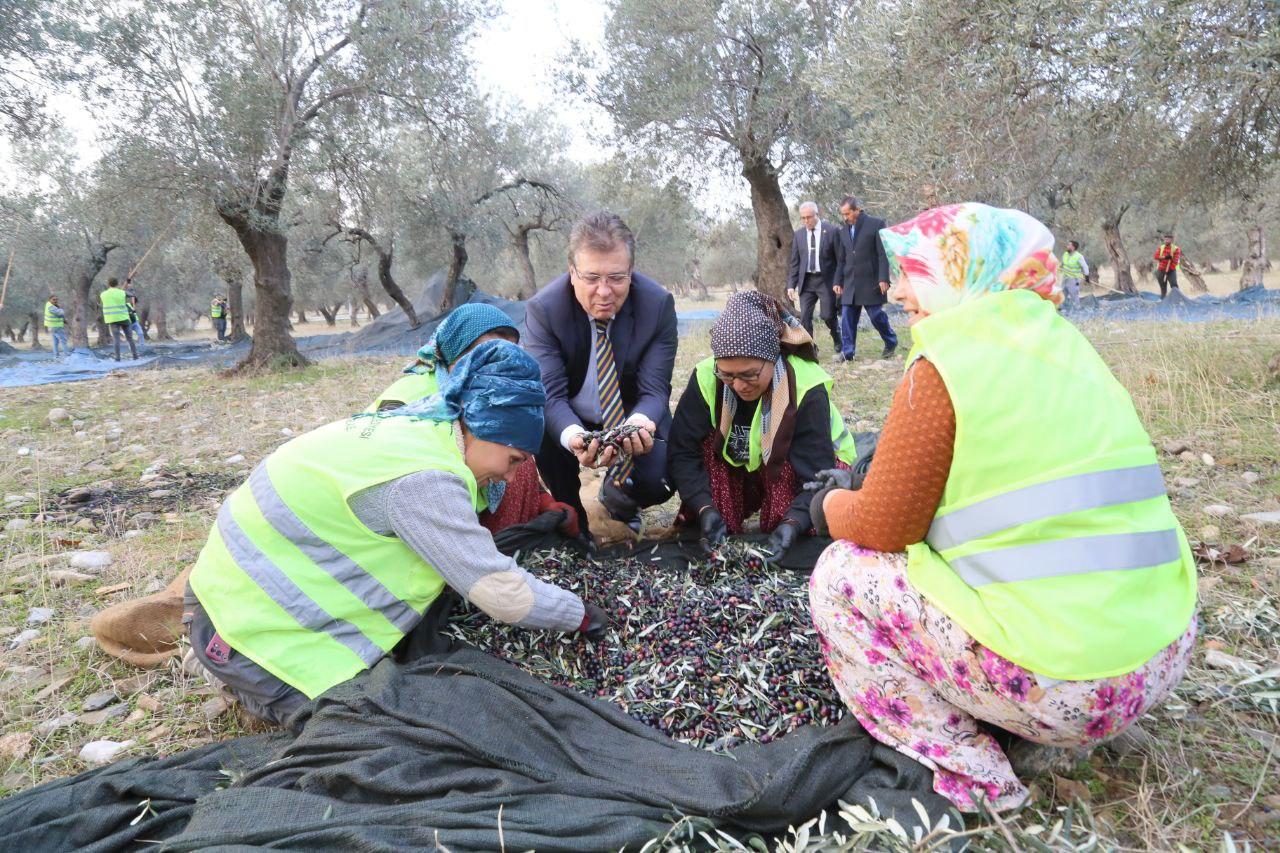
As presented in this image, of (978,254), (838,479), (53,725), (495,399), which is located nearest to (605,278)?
(495,399)

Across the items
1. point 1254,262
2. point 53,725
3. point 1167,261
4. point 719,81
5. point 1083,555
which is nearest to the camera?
point 1083,555

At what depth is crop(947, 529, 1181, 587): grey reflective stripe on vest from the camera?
5.21 ft

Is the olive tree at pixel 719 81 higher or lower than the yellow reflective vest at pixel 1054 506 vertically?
higher

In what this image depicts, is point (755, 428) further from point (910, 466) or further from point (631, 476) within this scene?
point (910, 466)

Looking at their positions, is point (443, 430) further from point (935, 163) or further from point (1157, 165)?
point (1157, 165)

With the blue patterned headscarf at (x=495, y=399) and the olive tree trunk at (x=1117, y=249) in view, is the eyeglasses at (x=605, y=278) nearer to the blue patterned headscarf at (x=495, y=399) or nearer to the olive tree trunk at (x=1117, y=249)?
the blue patterned headscarf at (x=495, y=399)

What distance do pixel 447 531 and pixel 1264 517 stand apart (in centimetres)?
339

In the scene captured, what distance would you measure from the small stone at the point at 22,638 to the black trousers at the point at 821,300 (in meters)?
7.86

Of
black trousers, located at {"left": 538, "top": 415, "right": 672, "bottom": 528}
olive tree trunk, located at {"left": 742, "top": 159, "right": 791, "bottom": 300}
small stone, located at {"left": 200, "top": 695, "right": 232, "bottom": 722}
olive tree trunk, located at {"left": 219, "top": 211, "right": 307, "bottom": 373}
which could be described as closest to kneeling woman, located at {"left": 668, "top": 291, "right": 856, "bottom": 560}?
black trousers, located at {"left": 538, "top": 415, "right": 672, "bottom": 528}


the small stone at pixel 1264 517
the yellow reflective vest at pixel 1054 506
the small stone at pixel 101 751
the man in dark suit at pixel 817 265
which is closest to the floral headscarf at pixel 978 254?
the yellow reflective vest at pixel 1054 506

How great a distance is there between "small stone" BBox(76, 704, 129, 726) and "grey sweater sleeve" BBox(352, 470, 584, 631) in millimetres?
1215

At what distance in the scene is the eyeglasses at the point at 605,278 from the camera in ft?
11.0

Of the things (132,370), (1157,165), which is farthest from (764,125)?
(132,370)

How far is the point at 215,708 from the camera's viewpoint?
8.16 feet
